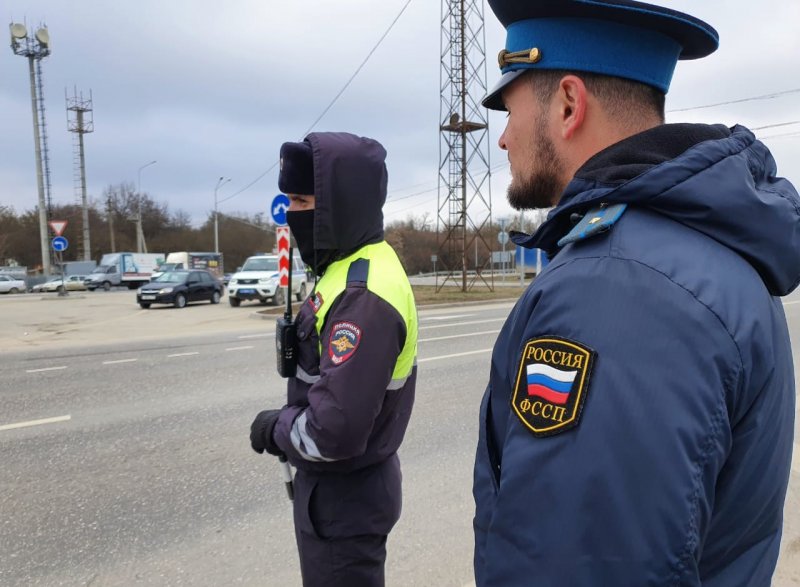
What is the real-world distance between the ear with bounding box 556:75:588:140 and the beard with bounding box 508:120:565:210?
4 centimetres

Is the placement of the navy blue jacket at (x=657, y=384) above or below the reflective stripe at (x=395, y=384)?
above

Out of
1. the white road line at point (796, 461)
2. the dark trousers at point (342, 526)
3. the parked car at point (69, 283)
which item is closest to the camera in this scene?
the dark trousers at point (342, 526)

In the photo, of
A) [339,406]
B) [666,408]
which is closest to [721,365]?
[666,408]

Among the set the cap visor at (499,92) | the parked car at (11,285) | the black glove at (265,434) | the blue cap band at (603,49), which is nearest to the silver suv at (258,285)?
the black glove at (265,434)

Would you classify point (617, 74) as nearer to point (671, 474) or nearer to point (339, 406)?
point (671, 474)

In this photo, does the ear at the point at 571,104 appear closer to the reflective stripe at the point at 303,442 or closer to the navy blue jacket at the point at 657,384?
the navy blue jacket at the point at 657,384

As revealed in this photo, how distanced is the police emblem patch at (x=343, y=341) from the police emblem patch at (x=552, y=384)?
972 millimetres

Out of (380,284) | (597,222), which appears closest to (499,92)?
(597,222)

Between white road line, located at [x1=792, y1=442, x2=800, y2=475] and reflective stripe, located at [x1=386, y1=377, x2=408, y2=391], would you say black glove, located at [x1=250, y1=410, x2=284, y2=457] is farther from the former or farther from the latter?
white road line, located at [x1=792, y1=442, x2=800, y2=475]

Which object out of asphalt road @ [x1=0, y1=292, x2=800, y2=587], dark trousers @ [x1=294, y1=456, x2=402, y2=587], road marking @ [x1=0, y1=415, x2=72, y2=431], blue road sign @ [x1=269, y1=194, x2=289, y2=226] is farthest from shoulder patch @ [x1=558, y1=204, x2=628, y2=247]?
blue road sign @ [x1=269, y1=194, x2=289, y2=226]

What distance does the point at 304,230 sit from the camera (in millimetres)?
2248

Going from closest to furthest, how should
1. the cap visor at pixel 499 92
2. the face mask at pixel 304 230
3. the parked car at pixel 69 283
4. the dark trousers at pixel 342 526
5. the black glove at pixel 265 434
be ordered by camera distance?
the cap visor at pixel 499 92 → the dark trousers at pixel 342 526 → the black glove at pixel 265 434 → the face mask at pixel 304 230 → the parked car at pixel 69 283

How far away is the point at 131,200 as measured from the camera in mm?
74438

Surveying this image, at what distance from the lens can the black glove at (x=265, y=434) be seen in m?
2.04
